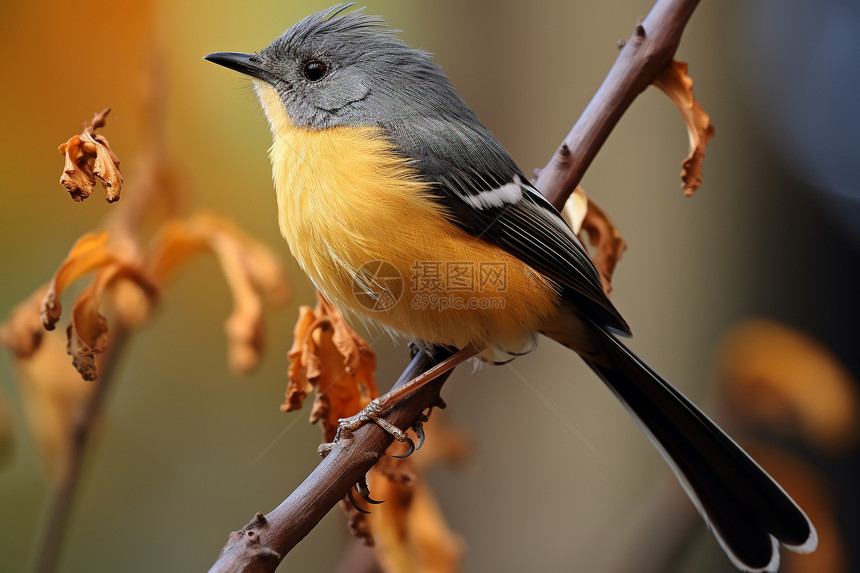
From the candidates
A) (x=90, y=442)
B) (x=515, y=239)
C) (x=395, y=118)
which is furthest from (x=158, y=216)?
(x=515, y=239)

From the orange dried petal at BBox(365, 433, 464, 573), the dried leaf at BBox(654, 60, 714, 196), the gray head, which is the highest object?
the gray head

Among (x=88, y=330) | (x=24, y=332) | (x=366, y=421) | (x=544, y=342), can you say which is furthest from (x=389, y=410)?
(x=544, y=342)

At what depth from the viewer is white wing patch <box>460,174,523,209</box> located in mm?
1644

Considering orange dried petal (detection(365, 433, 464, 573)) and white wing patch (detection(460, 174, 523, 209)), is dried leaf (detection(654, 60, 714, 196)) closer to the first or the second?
white wing patch (detection(460, 174, 523, 209))

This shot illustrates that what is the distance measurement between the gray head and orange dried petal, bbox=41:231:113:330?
621 millimetres

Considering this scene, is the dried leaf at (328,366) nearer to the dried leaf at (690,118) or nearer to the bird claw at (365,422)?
the bird claw at (365,422)

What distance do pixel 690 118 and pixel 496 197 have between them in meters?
0.44

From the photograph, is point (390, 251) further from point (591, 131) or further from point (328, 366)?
point (591, 131)

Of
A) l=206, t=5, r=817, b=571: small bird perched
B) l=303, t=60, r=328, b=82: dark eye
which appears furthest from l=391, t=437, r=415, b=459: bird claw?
l=303, t=60, r=328, b=82: dark eye

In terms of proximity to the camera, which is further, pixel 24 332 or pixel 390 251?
pixel 390 251

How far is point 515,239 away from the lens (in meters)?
1.66

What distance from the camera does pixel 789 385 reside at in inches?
71.1

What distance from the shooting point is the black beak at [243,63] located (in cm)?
168

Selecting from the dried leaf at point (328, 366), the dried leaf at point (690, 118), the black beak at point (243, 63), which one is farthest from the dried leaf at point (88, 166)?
the dried leaf at point (690, 118)
